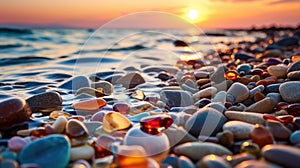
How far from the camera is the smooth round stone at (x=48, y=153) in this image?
5.26ft

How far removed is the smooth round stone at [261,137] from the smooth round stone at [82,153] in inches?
37.0

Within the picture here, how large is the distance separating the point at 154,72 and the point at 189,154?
3673 mm

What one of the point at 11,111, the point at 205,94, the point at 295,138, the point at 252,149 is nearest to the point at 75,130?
the point at 11,111

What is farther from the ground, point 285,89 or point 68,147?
point 285,89

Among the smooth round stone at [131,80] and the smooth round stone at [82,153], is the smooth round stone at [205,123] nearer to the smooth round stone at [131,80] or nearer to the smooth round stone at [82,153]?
the smooth round stone at [82,153]

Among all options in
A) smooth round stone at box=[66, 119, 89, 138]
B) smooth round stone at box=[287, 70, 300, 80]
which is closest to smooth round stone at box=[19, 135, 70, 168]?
smooth round stone at box=[66, 119, 89, 138]

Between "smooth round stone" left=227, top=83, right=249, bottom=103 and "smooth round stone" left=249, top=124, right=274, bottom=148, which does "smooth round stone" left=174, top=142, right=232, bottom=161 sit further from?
"smooth round stone" left=227, top=83, right=249, bottom=103

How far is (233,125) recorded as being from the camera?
79.3 inches

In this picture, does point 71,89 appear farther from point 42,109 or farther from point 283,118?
point 283,118

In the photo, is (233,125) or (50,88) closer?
(233,125)

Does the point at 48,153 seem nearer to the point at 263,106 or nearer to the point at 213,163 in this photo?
the point at 213,163

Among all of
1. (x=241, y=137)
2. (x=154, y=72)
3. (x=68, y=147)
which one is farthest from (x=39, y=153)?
(x=154, y=72)

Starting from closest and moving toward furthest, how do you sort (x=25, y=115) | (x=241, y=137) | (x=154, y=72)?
1. (x=241, y=137)
2. (x=25, y=115)
3. (x=154, y=72)

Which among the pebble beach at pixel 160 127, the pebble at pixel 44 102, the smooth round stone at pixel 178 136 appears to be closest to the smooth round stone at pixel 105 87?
the pebble beach at pixel 160 127
